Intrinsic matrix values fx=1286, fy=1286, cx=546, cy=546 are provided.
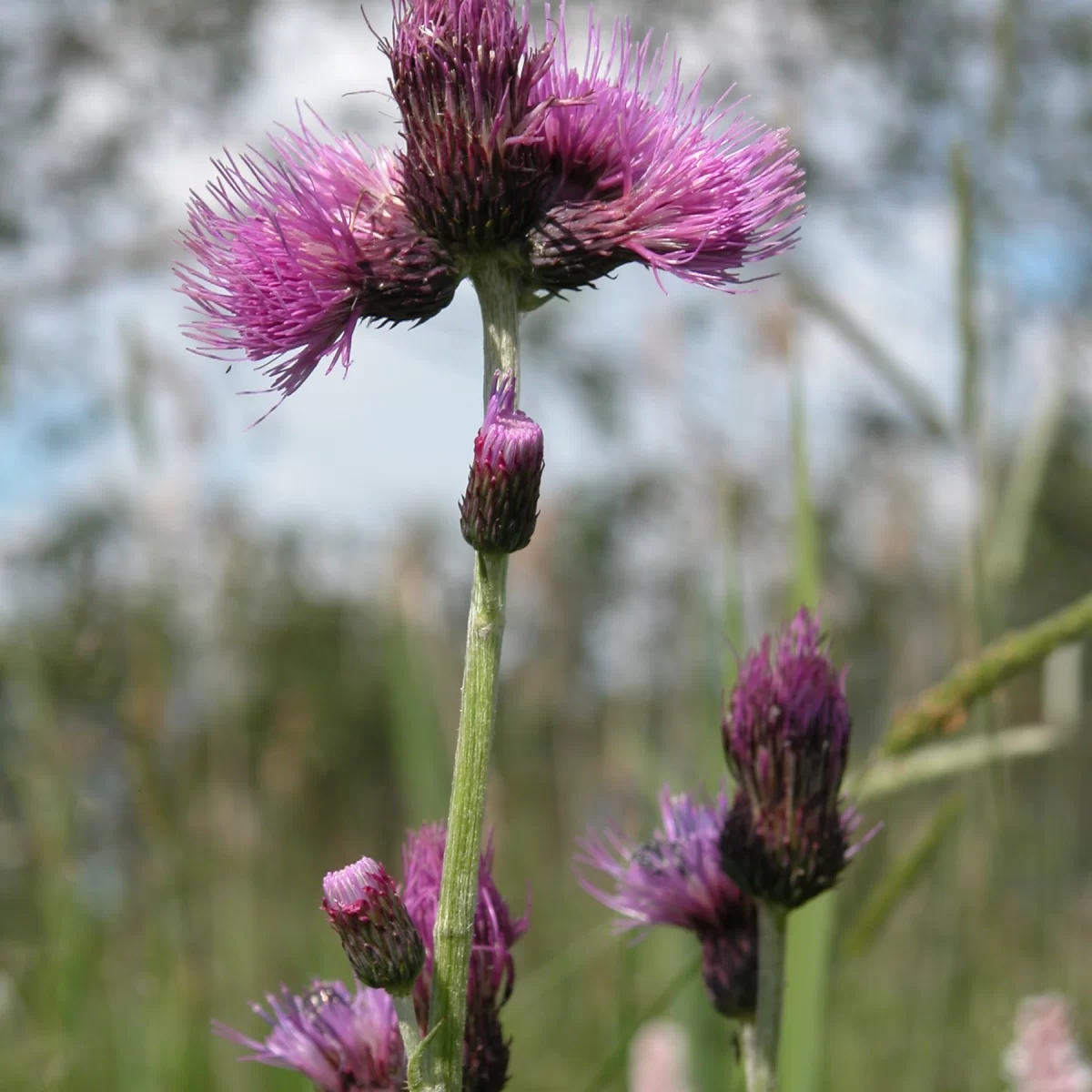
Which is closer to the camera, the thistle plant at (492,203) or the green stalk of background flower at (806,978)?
the thistle plant at (492,203)

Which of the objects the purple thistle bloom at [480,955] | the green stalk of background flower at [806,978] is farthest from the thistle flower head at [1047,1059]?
the purple thistle bloom at [480,955]

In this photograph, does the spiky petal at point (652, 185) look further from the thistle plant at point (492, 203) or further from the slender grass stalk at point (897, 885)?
the slender grass stalk at point (897, 885)

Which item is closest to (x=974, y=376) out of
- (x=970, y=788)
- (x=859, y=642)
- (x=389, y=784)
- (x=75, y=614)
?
(x=970, y=788)

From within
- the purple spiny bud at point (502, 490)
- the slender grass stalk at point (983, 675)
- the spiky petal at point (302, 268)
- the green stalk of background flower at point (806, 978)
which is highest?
the spiky petal at point (302, 268)

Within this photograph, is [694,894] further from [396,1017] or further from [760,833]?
[396,1017]

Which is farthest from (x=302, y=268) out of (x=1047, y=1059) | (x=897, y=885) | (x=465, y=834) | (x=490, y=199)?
(x=1047, y=1059)

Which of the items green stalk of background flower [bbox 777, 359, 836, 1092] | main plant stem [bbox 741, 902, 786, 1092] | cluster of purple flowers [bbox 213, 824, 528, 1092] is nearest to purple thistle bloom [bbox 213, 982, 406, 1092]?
cluster of purple flowers [bbox 213, 824, 528, 1092]
